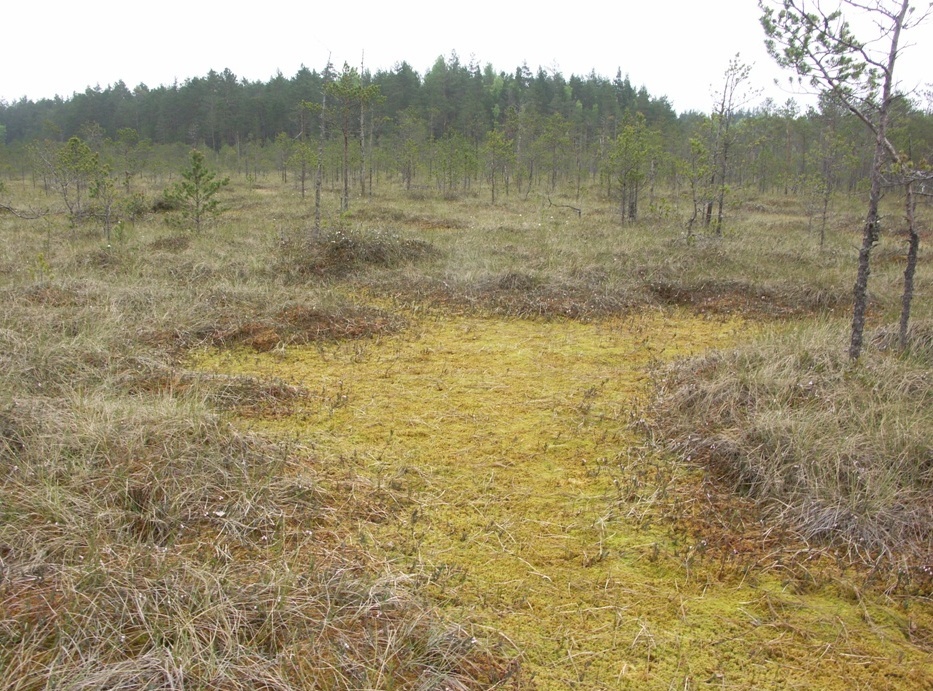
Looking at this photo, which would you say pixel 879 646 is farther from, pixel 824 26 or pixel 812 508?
pixel 824 26

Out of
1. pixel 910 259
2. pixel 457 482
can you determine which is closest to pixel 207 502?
pixel 457 482

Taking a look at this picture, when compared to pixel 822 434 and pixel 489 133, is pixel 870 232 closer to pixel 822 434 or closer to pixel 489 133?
pixel 822 434

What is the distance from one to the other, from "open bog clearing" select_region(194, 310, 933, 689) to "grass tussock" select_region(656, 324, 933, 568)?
0.24m

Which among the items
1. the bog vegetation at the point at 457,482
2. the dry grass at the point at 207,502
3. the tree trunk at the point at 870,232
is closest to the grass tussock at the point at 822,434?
the bog vegetation at the point at 457,482

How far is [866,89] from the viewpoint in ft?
14.8

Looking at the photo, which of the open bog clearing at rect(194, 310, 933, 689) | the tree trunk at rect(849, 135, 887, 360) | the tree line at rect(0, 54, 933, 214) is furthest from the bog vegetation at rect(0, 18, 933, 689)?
the tree line at rect(0, 54, 933, 214)

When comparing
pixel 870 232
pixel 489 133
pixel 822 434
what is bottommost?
pixel 822 434

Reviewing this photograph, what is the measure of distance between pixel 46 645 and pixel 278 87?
57.4 meters

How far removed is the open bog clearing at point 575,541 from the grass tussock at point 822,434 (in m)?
0.24

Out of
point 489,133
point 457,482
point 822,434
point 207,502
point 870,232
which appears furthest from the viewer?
point 489,133

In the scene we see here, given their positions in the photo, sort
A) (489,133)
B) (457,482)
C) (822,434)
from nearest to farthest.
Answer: (457,482), (822,434), (489,133)

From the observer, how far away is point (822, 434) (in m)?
3.75

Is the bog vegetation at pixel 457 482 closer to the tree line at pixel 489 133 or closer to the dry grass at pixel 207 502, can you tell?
the dry grass at pixel 207 502

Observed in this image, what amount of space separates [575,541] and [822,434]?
1.80 metres
